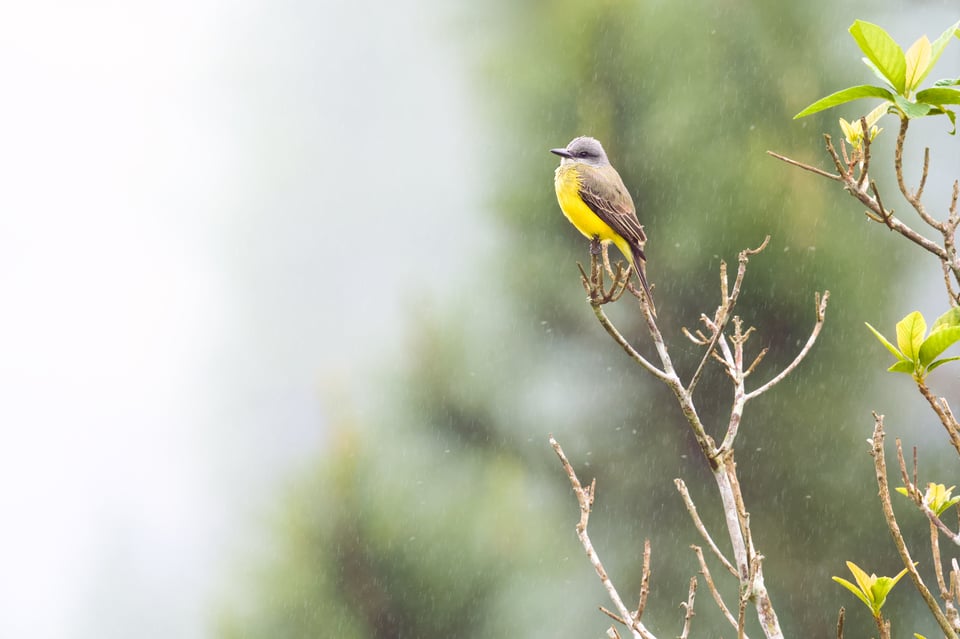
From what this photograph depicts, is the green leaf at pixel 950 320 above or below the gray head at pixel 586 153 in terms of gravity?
below

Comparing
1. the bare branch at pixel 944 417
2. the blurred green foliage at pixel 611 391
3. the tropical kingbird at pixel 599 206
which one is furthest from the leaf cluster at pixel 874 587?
the blurred green foliage at pixel 611 391

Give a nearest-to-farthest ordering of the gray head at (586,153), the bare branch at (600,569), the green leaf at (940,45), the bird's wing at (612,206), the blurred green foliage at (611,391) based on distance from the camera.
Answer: the green leaf at (940,45) < the bare branch at (600,569) < the bird's wing at (612,206) < the gray head at (586,153) < the blurred green foliage at (611,391)

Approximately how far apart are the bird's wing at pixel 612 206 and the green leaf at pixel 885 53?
79 centimetres

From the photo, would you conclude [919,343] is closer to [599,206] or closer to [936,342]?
[936,342]

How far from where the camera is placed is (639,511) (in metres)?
2.50

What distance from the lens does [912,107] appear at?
2.02 feet

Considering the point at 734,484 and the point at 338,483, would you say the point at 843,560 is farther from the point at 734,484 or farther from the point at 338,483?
the point at 734,484

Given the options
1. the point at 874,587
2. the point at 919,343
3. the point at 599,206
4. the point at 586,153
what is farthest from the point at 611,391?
the point at 919,343

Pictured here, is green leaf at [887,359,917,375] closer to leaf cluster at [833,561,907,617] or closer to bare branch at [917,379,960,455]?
bare branch at [917,379,960,455]

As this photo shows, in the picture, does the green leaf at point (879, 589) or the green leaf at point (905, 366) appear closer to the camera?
the green leaf at point (905, 366)

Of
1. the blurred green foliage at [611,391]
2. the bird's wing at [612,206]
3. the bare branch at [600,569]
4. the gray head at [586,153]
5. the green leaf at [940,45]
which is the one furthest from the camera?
the blurred green foliage at [611,391]

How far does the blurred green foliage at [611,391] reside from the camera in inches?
90.7

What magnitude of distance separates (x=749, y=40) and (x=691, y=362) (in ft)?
2.63

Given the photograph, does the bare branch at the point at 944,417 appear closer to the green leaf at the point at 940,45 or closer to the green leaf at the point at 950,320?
the green leaf at the point at 950,320
